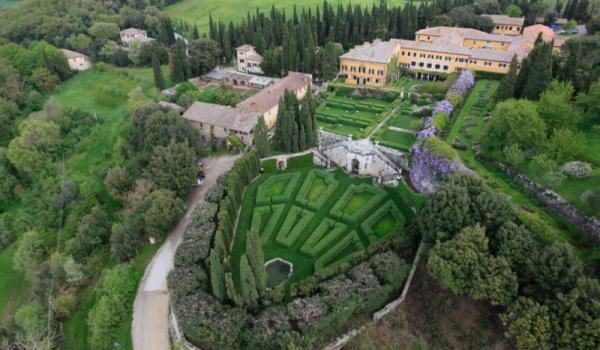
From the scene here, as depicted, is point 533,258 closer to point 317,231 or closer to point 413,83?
point 317,231

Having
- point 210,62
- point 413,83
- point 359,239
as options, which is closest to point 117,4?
point 210,62

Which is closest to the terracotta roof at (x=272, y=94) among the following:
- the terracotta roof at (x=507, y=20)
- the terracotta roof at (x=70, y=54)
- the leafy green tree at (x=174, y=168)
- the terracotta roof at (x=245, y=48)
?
the terracotta roof at (x=245, y=48)

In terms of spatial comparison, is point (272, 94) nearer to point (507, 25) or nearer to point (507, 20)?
point (507, 25)

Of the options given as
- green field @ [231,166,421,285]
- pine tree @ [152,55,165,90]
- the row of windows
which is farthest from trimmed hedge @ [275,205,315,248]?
pine tree @ [152,55,165,90]

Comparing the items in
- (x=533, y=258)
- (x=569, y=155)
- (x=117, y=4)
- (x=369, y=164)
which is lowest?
(x=369, y=164)

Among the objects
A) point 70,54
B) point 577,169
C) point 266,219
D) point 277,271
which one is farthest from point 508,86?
A: point 70,54

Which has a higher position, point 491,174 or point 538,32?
point 538,32

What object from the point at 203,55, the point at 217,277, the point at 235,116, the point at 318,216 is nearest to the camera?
the point at 217,277
